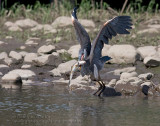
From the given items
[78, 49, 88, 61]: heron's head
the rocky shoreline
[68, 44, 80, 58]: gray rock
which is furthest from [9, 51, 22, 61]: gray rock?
[78, 49, 88, 61]: heron's head

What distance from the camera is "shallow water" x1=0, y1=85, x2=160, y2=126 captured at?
6.58 meters

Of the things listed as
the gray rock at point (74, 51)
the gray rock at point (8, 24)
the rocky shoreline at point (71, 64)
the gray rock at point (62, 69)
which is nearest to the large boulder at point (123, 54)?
the rocky shoreline at point (71, 64)

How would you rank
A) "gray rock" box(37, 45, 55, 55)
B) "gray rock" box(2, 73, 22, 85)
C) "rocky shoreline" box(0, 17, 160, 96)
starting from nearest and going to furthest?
"rocky shoreline" box(0, 17, 160, 96), "gray rock" box(2, 73, 22, 85), "gray rock" box(37, 45, 55, 55)

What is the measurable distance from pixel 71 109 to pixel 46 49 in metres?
5.11

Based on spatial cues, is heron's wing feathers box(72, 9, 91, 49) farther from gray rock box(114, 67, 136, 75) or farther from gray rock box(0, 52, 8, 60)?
gray rock box(0, 52, 8, 60)

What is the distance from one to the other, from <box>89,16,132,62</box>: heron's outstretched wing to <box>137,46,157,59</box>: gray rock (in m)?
3.26

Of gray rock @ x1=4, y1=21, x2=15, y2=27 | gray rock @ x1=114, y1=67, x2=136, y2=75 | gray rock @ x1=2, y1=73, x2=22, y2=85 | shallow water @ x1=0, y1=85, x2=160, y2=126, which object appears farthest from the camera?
gray rock @ x1=4, y1=21, x2=15, y2=27

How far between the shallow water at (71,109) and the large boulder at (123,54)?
8.11ft

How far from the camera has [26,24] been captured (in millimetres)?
15883

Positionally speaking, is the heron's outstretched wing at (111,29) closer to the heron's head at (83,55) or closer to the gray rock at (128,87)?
the heron's head at (83,55)

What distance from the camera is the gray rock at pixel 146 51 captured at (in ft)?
38.3

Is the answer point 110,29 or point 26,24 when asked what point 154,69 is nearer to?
point 110,29

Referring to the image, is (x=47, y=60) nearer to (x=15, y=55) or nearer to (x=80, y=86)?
(x=15, y=55)

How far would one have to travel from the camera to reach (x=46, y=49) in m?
12.4
